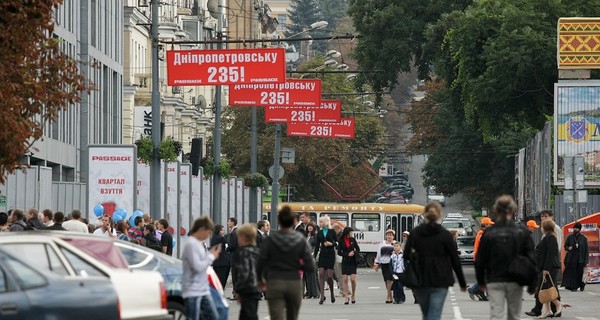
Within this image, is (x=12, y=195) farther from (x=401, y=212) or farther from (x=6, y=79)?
(x=401, y=212)

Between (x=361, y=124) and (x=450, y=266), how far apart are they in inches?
3241

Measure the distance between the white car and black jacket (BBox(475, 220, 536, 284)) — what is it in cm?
373

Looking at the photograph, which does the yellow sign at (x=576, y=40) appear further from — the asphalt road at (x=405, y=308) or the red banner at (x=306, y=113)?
the asphalt road at (x=405, y=308)

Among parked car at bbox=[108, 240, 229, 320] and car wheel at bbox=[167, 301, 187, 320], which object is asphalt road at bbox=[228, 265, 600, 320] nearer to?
parked car at bbox=[108, 240, 229, 320]

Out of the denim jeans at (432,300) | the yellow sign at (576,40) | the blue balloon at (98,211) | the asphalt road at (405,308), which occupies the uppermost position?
the yellow sign at (576,40)

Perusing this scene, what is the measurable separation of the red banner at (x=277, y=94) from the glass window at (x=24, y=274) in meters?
23.9

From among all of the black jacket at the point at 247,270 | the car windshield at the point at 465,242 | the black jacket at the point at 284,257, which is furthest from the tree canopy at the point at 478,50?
the black jacket at the point at 284,257

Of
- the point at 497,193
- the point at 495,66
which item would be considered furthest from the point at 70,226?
the point at 497,193

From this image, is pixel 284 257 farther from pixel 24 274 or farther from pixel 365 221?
pixel 365 221

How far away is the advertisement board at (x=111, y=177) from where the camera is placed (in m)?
34.8

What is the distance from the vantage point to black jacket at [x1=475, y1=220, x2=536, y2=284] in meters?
18.8

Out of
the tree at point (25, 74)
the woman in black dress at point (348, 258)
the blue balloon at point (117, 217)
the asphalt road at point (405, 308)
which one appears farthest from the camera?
the woman in black dress at point (348, 258)

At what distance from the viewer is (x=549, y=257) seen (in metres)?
28.5

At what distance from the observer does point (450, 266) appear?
18812 mm
